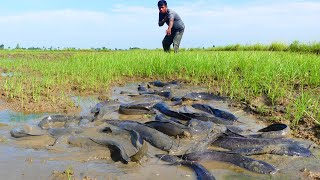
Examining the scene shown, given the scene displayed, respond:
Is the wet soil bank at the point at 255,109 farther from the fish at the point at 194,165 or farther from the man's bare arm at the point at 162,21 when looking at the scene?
the man's bare arm at the point at 162,21

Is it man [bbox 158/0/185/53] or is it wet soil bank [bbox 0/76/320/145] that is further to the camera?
man [bbox 158/0/185/53]

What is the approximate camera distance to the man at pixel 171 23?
424 inches

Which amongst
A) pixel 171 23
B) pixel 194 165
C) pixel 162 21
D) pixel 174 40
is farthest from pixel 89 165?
pixel 174 40

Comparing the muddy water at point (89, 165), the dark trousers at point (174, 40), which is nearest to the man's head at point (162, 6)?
the dark trousers at point (174, 40)

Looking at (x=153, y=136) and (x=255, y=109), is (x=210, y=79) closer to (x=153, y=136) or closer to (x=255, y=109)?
(x=255, y=109)

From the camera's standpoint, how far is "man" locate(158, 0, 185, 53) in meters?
10.8

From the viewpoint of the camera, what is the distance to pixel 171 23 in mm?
10742

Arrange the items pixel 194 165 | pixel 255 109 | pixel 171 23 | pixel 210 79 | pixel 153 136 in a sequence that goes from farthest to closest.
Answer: pixel 171 23 < pixel 210 79 < pixel 255 109 < pixel 153 136 < pixel 194 165

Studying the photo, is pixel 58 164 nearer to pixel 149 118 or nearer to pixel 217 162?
pixel 217 162

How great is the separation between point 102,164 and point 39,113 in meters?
2.17

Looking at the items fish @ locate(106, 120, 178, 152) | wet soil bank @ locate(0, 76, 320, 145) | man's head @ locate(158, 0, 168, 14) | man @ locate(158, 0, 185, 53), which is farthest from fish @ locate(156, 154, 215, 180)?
man's head @ locate(158, 0, 168, 14)

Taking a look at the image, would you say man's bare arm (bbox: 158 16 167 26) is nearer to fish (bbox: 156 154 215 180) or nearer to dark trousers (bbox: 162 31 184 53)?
dark trousers (bbox: 162 31 184 53)

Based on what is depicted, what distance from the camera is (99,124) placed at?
4180mm

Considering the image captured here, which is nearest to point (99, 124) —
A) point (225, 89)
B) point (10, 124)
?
point (10, 124)
